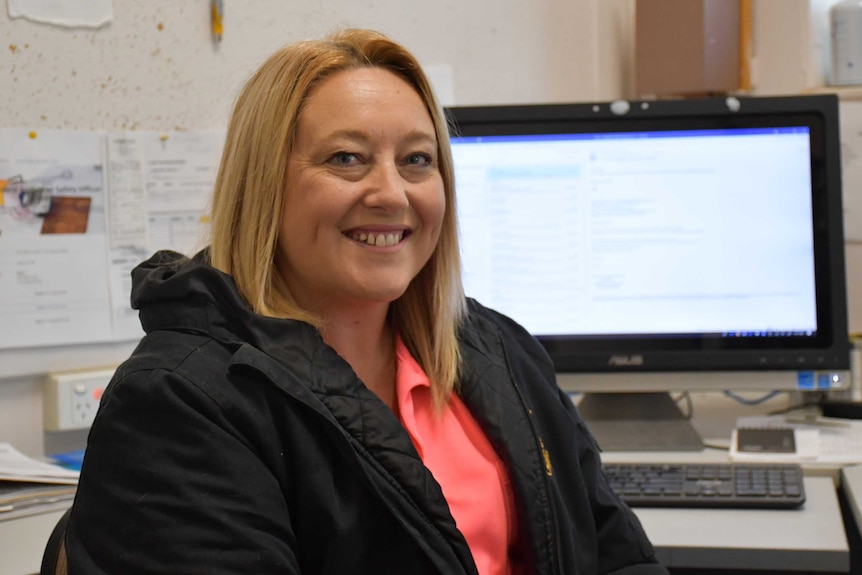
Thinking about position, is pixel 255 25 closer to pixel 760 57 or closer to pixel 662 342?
pixel 662 342

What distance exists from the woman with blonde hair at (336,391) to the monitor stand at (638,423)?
372 mm

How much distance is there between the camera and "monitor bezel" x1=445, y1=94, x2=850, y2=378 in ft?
5.34

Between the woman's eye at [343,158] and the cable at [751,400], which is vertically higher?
the woman's eye at [343,158]

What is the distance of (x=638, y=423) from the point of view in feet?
5.62

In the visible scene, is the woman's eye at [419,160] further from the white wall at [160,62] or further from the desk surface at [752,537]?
the desk surface at [752,537]

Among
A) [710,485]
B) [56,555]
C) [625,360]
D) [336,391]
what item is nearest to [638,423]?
[625,360]

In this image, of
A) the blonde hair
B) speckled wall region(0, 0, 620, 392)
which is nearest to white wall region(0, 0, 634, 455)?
speckled wall region(0, 0, 620, 392)

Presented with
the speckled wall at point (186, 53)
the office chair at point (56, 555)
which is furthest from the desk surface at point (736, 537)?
the speckled wall at point (186, 53)

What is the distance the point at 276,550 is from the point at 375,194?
0.41 m

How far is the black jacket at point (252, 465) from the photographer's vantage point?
0.88 meters

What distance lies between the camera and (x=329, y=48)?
3.79ft

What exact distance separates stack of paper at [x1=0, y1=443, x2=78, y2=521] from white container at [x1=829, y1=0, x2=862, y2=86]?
1726 millimetres

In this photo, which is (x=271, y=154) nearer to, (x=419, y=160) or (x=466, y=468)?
(x=419, y=160)

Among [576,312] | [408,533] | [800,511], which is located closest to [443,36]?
[576,312]
